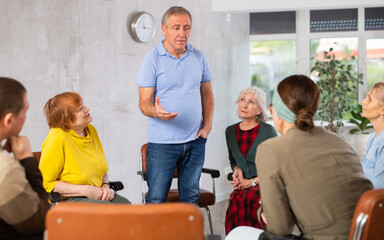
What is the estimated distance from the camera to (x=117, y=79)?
4.46 metres

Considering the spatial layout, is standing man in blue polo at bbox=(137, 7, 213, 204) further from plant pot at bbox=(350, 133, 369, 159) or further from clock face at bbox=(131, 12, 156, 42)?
plant pot at bbox=(350, 133, 369, 159)

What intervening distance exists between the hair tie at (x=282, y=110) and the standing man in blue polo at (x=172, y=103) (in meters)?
1.12

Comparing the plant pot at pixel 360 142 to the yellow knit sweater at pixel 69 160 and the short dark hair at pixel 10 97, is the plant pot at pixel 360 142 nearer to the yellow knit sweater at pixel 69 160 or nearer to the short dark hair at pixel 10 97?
the yellow knit sweater at pixel 69 160

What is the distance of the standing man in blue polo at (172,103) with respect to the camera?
300 cm

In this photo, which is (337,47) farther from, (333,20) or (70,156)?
(70,156)

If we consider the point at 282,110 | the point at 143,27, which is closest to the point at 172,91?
the point at 282,110

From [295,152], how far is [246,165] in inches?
65.1

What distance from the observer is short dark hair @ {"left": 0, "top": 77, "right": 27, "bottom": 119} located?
1611 mm

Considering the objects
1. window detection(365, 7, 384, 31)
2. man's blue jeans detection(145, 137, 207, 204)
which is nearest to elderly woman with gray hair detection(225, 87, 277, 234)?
man's blue jeans detection(145, 137, 207, 204)

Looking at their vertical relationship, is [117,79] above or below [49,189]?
above

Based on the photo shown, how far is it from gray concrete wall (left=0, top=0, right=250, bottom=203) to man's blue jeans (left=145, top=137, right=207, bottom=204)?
1.11 m

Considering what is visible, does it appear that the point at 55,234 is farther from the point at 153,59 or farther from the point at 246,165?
the point at 246,165

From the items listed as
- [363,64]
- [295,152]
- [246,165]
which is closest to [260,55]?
[363,64]

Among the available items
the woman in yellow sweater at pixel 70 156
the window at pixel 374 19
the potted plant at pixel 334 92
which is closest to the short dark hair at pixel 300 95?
the woman in yellow sweater at pixel 70 156
